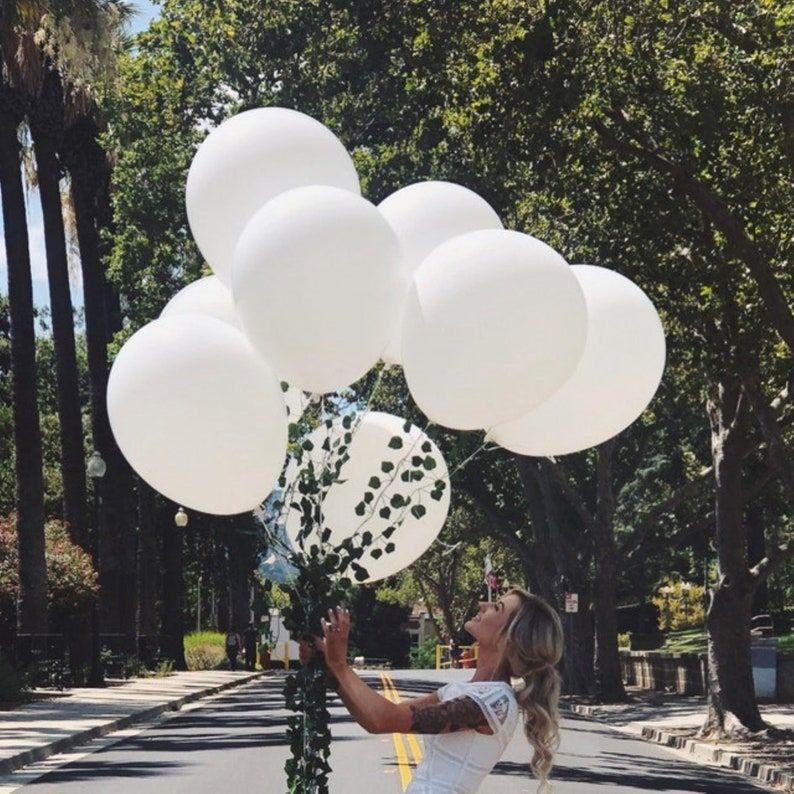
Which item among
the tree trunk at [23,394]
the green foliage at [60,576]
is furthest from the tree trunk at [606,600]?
the tree trunk at [23,394]

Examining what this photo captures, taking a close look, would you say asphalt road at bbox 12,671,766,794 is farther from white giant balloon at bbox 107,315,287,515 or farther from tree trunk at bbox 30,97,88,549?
tree trunk at bbox 30,97,88,549

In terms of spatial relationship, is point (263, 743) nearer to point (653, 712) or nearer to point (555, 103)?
point (555, 103)

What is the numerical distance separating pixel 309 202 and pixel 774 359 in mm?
21733

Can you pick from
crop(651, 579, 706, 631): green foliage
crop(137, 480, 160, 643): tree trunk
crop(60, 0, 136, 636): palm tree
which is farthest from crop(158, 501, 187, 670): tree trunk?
crop(651, 579, 706, 631): green foliage

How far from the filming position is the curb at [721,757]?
20.9 metres

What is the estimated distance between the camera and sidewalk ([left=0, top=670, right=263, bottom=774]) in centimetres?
2173

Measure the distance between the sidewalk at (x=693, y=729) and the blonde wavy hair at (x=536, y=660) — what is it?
15.1 meters

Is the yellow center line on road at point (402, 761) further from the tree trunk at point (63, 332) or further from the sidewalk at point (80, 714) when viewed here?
the tree trunk at point (63, 332)

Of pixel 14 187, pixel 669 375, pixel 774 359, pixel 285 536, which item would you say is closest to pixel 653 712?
pixel 669 375

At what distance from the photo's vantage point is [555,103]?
63.1ft

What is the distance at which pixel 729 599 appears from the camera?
91.8 feet

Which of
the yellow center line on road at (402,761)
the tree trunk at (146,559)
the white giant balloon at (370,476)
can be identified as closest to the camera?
the white giant balloon at (370,476)

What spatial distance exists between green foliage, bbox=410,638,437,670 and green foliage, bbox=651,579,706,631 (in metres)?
25.1

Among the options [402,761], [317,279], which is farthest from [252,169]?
[402,761]
